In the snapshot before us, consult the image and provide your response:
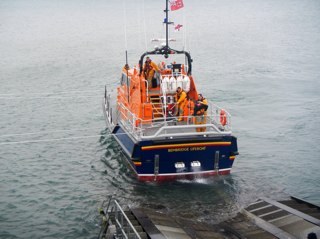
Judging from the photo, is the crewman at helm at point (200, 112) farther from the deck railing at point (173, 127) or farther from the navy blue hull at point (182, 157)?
the navy blue hull at point (182, 157)

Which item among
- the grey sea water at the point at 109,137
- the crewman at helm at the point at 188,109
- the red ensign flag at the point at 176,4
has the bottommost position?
the grey sea water at the point at 109,137

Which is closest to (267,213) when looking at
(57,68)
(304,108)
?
(304,108)

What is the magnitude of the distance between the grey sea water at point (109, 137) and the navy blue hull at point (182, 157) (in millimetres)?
565

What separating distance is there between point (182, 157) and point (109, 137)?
295 inches

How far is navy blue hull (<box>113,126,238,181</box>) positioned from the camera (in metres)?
15.4

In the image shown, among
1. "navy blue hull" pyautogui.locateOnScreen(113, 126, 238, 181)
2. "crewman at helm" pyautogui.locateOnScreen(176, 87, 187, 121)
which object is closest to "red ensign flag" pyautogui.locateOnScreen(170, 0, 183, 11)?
"crewman at helm" pyautogui.locateOnScreen(176, 87, 187, 121)

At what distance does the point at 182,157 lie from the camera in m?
15.7

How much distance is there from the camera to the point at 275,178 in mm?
17500

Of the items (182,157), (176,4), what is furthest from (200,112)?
(176,4)

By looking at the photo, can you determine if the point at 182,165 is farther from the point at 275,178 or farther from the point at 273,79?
the point at 273,79

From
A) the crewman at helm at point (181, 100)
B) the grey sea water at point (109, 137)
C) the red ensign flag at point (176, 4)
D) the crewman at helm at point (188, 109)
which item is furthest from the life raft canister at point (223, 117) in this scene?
the red ensign flag at point (176, 4)

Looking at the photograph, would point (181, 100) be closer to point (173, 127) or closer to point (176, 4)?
point (173, 127)

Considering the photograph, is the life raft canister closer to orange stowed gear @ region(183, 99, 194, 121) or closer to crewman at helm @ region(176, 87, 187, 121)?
orange stowed gear @ region(183, 99, 194, 121)

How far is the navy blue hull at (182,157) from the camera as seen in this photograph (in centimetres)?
1543
